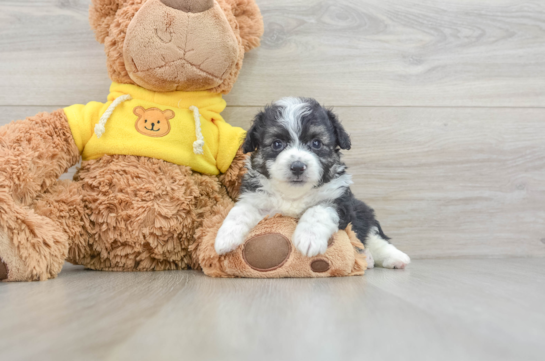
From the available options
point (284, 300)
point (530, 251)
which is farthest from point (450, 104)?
point (284, 300)

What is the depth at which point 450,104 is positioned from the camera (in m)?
2.41

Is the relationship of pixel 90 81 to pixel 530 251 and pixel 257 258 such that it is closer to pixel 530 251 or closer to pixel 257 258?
pixel 257 258

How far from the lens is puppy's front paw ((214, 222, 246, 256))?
1549 mm

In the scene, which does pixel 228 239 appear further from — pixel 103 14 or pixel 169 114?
pixel 103 14

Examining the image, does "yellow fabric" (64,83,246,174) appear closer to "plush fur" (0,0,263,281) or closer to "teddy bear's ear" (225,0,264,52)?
"plush fur" (0,0,263,281)

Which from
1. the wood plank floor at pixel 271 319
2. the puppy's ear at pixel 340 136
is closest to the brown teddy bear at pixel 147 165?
the wood plank floor at pixel 271 319

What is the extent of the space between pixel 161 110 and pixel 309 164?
739mm

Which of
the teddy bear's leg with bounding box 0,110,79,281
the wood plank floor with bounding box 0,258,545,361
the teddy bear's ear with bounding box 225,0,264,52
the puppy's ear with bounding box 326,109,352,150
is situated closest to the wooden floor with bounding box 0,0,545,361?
the teddy bear's ear with bounding box 225,0,264,52

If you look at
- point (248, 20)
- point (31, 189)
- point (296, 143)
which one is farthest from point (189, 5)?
point (31, 189)

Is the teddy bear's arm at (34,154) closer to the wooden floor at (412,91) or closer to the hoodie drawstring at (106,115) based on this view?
the hoodie drawstring at (106,115)

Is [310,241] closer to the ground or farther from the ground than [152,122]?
closer to the ground

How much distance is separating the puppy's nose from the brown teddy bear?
20 centimetres

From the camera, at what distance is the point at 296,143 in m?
1.71

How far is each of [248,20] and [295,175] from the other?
882 mm
